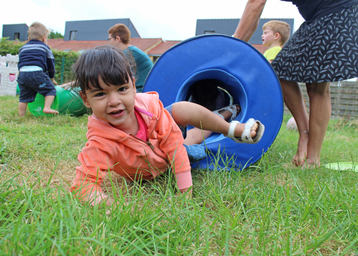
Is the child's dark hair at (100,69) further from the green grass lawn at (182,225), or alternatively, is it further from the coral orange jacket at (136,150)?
the green grass lawn at (182,225)

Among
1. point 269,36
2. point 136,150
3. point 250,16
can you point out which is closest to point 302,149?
point 250,16

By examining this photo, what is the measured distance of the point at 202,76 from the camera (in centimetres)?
197

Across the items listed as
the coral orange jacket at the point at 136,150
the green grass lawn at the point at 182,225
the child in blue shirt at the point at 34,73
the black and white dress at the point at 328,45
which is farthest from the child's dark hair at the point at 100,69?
the child in blue shirt at the point at 34,73

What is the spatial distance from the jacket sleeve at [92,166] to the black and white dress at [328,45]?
1.43 meters

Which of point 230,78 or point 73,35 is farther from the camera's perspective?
point 73,35

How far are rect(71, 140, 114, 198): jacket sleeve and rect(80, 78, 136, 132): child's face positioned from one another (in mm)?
138

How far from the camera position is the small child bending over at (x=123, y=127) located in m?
1.18

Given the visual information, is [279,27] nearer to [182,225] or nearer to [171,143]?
[171,143]

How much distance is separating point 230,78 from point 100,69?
3.32 feet

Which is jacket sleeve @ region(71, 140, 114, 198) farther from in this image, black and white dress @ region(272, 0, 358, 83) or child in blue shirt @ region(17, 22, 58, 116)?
child in blue shirt @ region(17, 22, 58, 116)

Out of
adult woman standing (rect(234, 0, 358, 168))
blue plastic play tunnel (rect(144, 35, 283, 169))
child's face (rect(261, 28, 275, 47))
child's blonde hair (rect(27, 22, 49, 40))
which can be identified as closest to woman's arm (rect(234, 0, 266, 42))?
adult woman standing (rect(234, 0, 358, 168))

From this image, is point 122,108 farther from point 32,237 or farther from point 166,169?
point 32,237

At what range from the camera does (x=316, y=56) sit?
1750mm

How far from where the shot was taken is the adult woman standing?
167 centimetres
